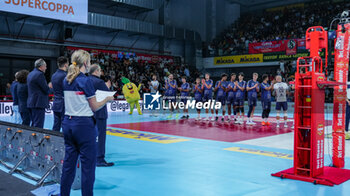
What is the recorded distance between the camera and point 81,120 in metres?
3.44

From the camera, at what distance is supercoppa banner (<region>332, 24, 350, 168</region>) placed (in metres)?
5.96

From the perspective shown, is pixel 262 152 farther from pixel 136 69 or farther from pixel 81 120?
pixel 136 69

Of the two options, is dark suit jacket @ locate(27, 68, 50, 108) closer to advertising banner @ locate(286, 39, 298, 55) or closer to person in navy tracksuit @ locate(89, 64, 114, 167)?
person in navy tracksuit @ locate(89, 64, 114, 167)

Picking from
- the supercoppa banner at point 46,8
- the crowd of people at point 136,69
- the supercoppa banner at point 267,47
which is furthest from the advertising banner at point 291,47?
the supercoppa banner at point 46,8

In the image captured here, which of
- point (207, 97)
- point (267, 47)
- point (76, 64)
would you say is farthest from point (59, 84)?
point (267, 47)

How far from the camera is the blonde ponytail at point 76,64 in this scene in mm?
3458

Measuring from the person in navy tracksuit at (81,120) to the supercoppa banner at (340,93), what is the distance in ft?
15.1

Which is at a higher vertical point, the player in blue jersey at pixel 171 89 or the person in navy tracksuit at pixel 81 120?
the player in blue jersey at pixel 171 89

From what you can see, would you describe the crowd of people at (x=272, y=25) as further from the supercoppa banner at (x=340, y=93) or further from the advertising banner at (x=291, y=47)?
the supercoppa banner at (x=340, y=93)

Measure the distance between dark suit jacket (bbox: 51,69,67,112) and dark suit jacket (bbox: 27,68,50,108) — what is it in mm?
556

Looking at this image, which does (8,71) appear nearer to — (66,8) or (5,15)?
(5,15)

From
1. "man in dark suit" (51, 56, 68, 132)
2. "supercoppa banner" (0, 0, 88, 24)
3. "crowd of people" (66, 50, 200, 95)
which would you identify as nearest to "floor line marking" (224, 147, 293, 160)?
"man in dark suit" (51, 56, 68, 132)

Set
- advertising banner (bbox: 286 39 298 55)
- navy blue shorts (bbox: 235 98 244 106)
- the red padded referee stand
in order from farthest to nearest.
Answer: advertising banner (bbox: 286 39 298 55), navy blue shorts (bbox: 235 98 244 106), the red padded referee stand

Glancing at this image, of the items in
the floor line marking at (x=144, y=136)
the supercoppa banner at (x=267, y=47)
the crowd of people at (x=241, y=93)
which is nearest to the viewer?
the floor line marking at (x=144, y=136)
